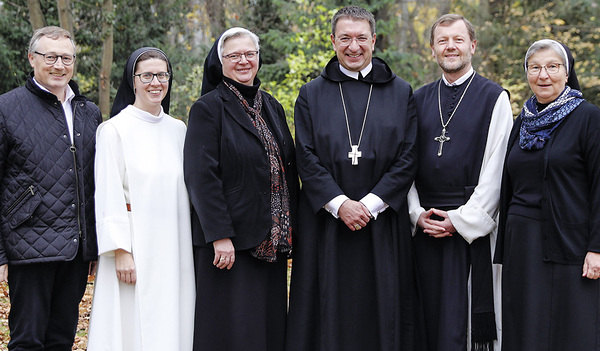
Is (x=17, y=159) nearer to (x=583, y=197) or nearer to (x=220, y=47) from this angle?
(x=220, y=47)

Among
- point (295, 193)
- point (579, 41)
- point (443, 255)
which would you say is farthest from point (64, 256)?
point (579, 41)

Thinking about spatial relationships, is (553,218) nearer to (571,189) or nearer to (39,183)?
(571,189)

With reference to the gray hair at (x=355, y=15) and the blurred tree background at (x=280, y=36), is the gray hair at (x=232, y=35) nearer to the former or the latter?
the gray hair at (x=355, y=15)

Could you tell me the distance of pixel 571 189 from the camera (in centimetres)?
380

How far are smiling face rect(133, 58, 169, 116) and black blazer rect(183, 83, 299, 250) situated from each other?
0.24 m

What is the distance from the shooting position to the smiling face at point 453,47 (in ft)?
14.2

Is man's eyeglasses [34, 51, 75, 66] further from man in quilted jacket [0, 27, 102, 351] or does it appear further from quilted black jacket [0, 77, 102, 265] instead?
quilted black jacket [0, 77, 102, 265]

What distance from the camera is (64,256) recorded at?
385 cm

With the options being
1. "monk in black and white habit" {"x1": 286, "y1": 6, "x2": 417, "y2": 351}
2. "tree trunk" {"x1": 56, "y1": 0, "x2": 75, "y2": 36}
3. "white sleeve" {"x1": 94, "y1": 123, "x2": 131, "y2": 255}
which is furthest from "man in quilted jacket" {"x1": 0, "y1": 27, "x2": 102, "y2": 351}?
"tree trunk" {"x1": 56, "y1": 0, "x2": 75, "y2": 36}

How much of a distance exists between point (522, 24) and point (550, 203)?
1448 centimetres

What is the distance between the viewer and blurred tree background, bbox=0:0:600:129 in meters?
11.2

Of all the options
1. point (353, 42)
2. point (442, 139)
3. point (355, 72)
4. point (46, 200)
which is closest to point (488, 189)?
point (442, 139)

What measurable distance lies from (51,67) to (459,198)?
2.72 m

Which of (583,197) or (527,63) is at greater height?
(527,63)
